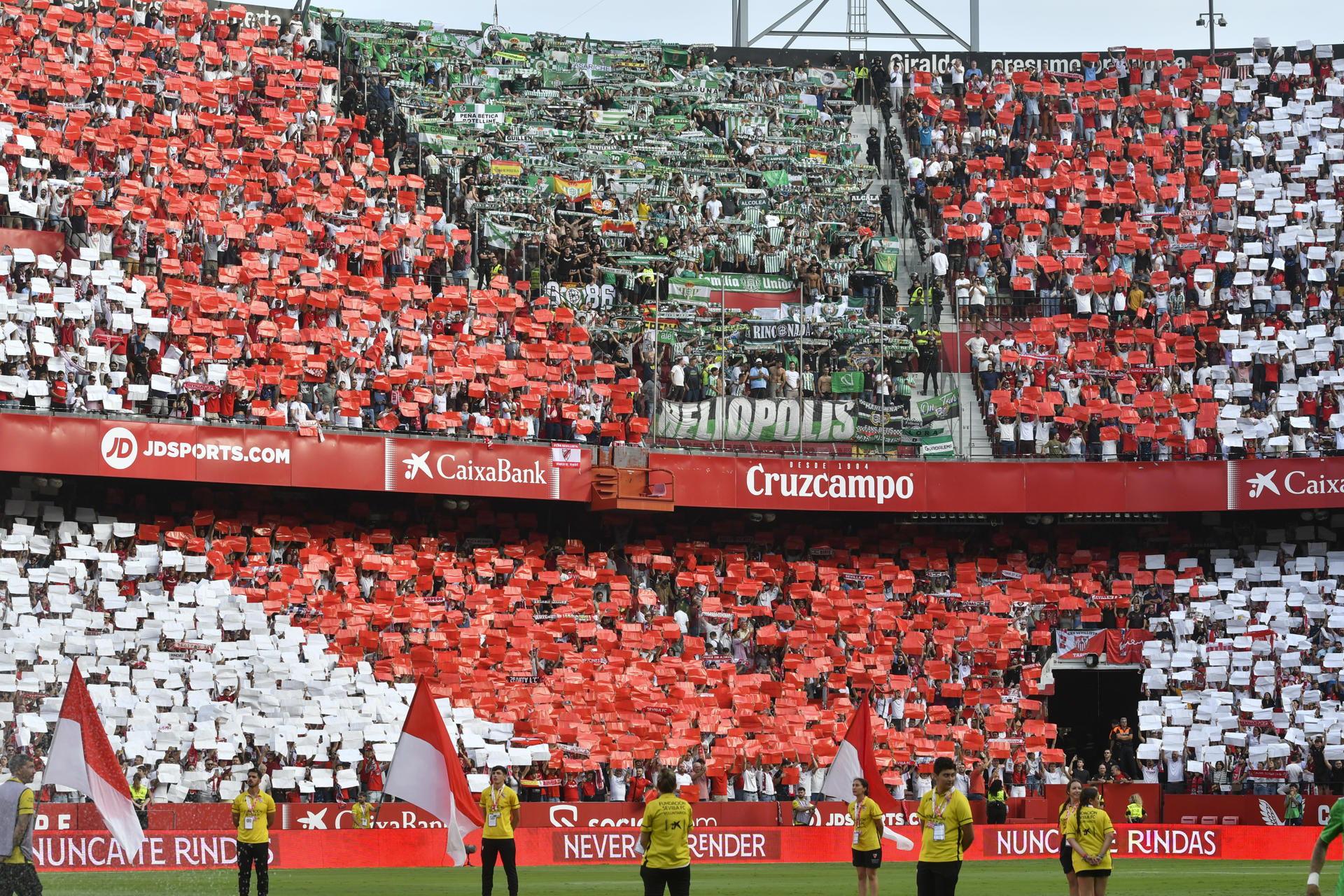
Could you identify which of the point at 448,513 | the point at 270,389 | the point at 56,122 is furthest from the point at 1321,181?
the point at 56,122

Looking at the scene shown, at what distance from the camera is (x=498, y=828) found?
821 inches

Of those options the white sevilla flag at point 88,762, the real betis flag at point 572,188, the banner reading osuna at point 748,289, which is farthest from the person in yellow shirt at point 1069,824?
the real betis flag at point 572,188

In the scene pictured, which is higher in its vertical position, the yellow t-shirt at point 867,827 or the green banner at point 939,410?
the green banner at point 939,410

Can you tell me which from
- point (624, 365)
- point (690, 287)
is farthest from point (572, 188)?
point (624, 365)

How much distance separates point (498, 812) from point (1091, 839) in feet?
22.0

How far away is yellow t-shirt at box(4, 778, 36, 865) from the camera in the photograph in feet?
50.9

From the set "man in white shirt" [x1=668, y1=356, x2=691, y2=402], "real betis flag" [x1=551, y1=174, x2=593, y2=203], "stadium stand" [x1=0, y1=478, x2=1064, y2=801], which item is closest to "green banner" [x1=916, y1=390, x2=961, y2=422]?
"stadium stand" [x1=0, y1=478, x2=1064, y2=801]

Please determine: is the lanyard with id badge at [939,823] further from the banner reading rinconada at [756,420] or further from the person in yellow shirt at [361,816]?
the banner reading rinconada at [756,420]

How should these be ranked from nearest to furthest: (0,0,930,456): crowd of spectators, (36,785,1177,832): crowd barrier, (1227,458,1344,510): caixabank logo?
1. (36,785,1177,832): crowd barrier
2. (0,0,930,456): crowd of spectators
3. (1227,458,1344,510): caixabank logo

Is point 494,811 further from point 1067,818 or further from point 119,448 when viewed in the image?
Answer: point 119,448

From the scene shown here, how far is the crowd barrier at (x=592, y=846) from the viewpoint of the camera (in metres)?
27.1

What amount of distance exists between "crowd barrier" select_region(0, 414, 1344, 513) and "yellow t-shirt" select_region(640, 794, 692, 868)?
76.1 ft

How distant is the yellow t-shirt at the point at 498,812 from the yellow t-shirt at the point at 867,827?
13.0ft

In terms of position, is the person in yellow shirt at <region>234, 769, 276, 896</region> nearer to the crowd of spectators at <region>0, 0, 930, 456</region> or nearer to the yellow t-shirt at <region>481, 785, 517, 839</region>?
the yellow t-shirt at <region>481, 785, 517, 839</region>
